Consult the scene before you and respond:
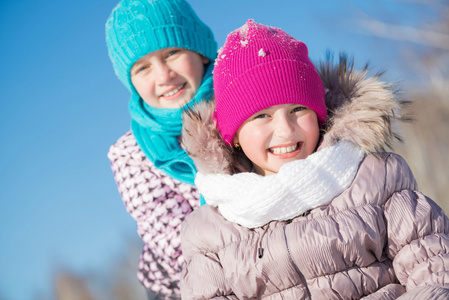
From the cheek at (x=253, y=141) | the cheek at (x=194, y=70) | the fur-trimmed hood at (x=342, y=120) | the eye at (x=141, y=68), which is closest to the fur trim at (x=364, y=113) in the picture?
the fur-trimmed hood at (x=342, y=120)

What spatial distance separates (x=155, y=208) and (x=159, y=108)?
1.81ft

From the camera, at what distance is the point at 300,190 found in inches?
83.1

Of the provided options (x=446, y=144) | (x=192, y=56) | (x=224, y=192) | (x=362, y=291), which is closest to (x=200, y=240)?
(x=224, y=192)

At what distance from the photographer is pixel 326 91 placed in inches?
95.5

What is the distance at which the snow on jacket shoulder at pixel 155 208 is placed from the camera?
3006 millimetres

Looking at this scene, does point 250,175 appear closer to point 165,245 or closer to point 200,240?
point 200,240

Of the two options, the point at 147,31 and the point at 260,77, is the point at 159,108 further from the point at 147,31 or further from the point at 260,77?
the point at 260,77

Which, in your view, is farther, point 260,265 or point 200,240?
point 200,240

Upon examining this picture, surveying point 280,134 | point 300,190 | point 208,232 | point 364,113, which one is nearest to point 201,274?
point 208,232

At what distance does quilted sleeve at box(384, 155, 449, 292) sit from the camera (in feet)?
6.17

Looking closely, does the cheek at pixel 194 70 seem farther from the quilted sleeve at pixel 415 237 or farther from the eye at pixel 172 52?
the quilted sleeve at pixel 415 237

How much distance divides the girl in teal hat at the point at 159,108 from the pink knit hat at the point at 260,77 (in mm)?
592

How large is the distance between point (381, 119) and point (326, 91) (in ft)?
1.07

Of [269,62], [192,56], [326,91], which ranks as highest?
[192,56]
